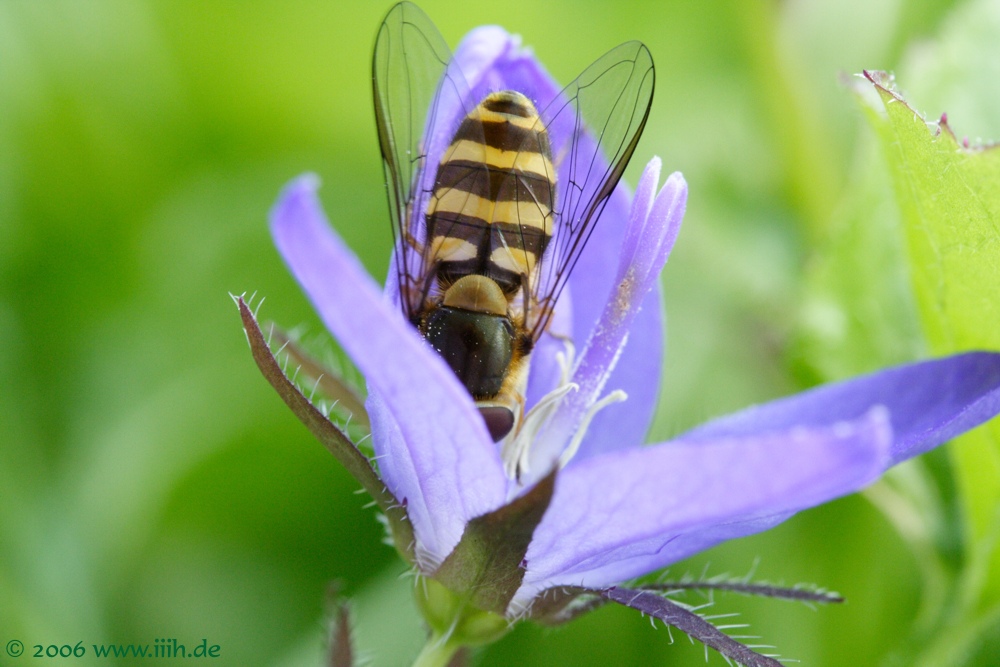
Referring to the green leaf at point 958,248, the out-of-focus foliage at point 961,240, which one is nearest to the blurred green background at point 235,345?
the out-of-focus foliage at point 961,240

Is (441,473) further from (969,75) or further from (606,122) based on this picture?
(969,75)

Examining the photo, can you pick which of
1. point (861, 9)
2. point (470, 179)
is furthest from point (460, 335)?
point (861, 9)

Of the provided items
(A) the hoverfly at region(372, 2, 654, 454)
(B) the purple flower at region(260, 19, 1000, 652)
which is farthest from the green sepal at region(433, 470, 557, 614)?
(A) the hoverfly at region(372, 2, 654, 454)

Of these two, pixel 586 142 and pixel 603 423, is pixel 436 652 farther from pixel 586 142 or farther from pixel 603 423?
pixel 586 142

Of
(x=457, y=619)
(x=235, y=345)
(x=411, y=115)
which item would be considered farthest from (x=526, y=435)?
(x=235, y=345)

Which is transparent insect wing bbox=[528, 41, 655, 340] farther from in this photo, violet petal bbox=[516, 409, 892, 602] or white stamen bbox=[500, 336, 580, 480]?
violet petal bbox=[516, 409, 892, 602]

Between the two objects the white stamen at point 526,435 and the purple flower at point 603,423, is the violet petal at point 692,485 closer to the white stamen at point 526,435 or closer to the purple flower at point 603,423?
the purple flower at point 603,423
